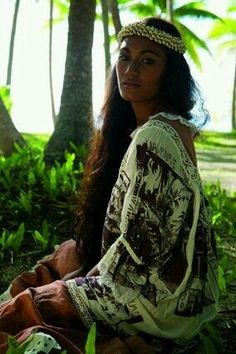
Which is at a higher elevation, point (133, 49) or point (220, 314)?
point (133, 49)

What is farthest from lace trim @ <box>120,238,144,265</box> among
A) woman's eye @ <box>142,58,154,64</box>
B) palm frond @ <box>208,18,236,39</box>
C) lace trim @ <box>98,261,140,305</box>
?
palm frond @ <box>208,18,236,39</box>

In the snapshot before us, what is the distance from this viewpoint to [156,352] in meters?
2.09

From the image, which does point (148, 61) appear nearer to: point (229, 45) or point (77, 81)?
point (77, 81)

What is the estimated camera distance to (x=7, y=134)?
5836mm

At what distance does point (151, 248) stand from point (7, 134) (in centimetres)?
417

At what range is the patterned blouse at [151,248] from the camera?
1934 millimetres

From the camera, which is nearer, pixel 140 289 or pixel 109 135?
pixel 140 289

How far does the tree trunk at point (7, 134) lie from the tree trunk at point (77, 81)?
407 millimetres

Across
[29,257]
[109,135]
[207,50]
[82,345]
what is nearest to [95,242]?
[109,135]

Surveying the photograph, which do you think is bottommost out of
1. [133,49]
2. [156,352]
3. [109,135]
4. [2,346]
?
[156,352]

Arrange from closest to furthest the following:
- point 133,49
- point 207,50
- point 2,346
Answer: point 2,346, point 133,49, point 207,50

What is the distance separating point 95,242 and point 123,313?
0.63 meters

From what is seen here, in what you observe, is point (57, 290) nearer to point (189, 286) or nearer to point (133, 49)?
point (189, 286)

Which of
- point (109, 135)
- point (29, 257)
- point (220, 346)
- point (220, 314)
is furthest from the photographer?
point (29, 257)
